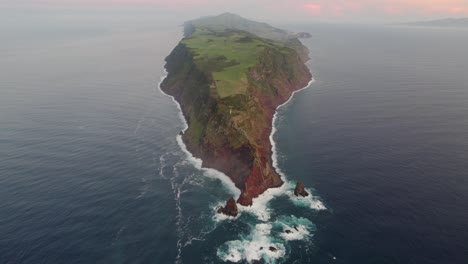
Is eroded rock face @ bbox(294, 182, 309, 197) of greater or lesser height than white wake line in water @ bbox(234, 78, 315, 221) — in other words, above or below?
above

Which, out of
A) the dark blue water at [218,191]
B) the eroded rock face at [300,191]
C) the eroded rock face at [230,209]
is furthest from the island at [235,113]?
the eroded rock face at [300,191]

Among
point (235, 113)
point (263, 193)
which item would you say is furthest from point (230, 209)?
point (235, 113)

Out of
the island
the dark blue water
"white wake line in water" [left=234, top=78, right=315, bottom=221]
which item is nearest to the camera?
the dark blue water

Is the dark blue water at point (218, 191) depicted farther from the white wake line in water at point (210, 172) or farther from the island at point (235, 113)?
the island at point (235, 113)

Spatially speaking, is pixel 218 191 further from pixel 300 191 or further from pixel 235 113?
pixel 235 113

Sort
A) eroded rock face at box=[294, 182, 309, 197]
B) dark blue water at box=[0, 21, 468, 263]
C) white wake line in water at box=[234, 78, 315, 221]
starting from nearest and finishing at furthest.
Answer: dark blue water at box=[0, 21, 468, 263]
white wake line in water at box=[234, 78, 315, 221]
eroded rock face at box=[294, 182, 309, 197]

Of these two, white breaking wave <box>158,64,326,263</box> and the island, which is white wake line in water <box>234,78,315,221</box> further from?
the island

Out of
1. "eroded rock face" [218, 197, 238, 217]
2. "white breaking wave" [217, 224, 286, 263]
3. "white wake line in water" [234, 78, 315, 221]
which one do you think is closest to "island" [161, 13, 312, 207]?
"eroded rock face" [218, 197, 238, 217]

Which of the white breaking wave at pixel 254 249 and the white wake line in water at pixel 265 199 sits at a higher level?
the white breaking wave at pixel 254 249
